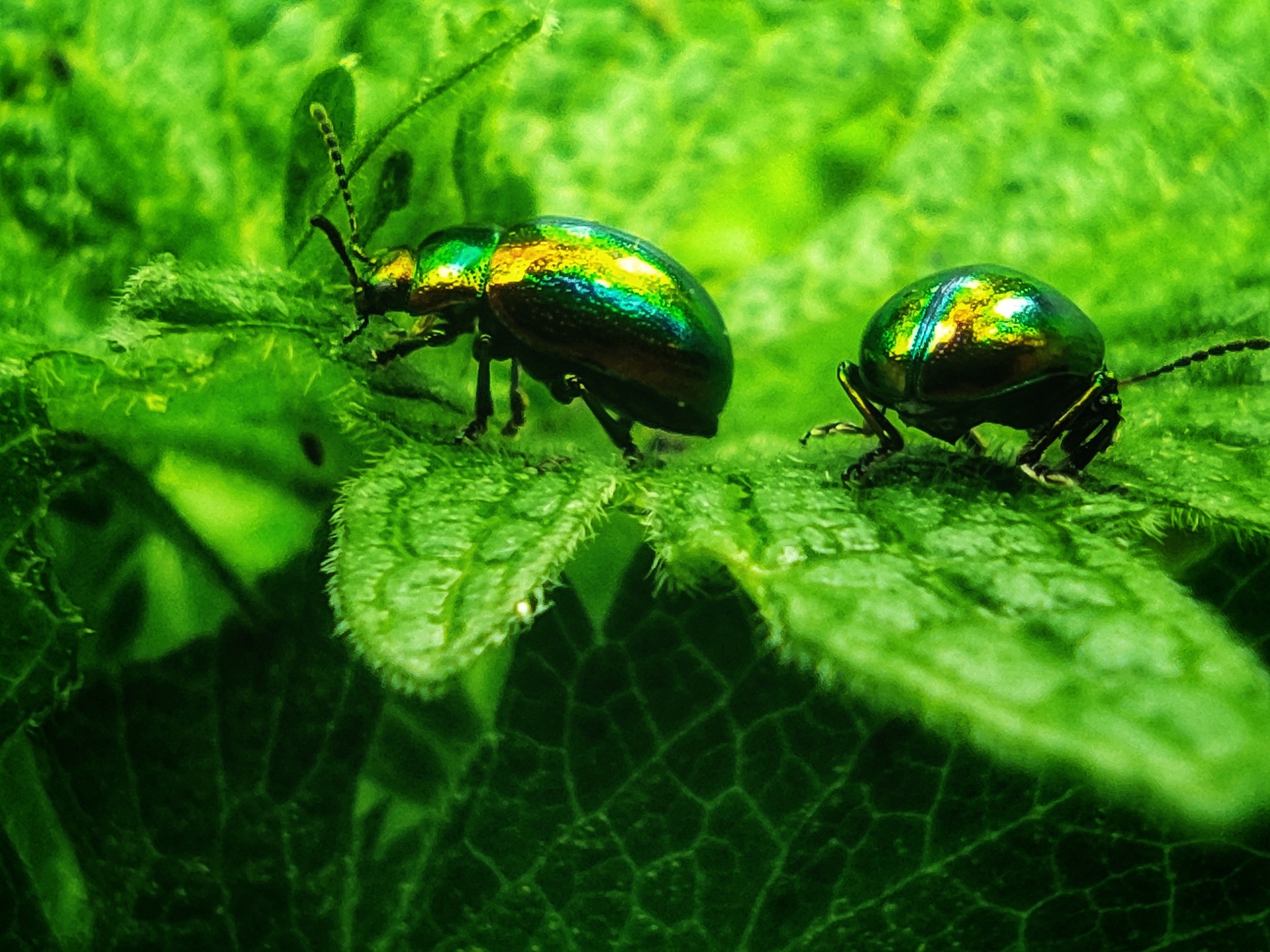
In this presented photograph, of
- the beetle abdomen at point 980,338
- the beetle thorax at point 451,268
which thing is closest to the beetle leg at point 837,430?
the beetle abdomen at point 980,338

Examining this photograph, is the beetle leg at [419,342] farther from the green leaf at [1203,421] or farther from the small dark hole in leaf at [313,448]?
the green leaf at [1203,421]

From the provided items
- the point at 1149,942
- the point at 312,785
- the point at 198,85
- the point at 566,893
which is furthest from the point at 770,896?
the point at 198,85

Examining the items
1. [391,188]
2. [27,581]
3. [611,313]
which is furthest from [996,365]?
[27,581]

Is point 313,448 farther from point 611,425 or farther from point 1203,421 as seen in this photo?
point 1203,421

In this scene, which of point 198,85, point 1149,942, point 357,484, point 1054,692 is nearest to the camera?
point 1054,692

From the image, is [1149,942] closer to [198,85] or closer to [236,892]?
[236,892]
